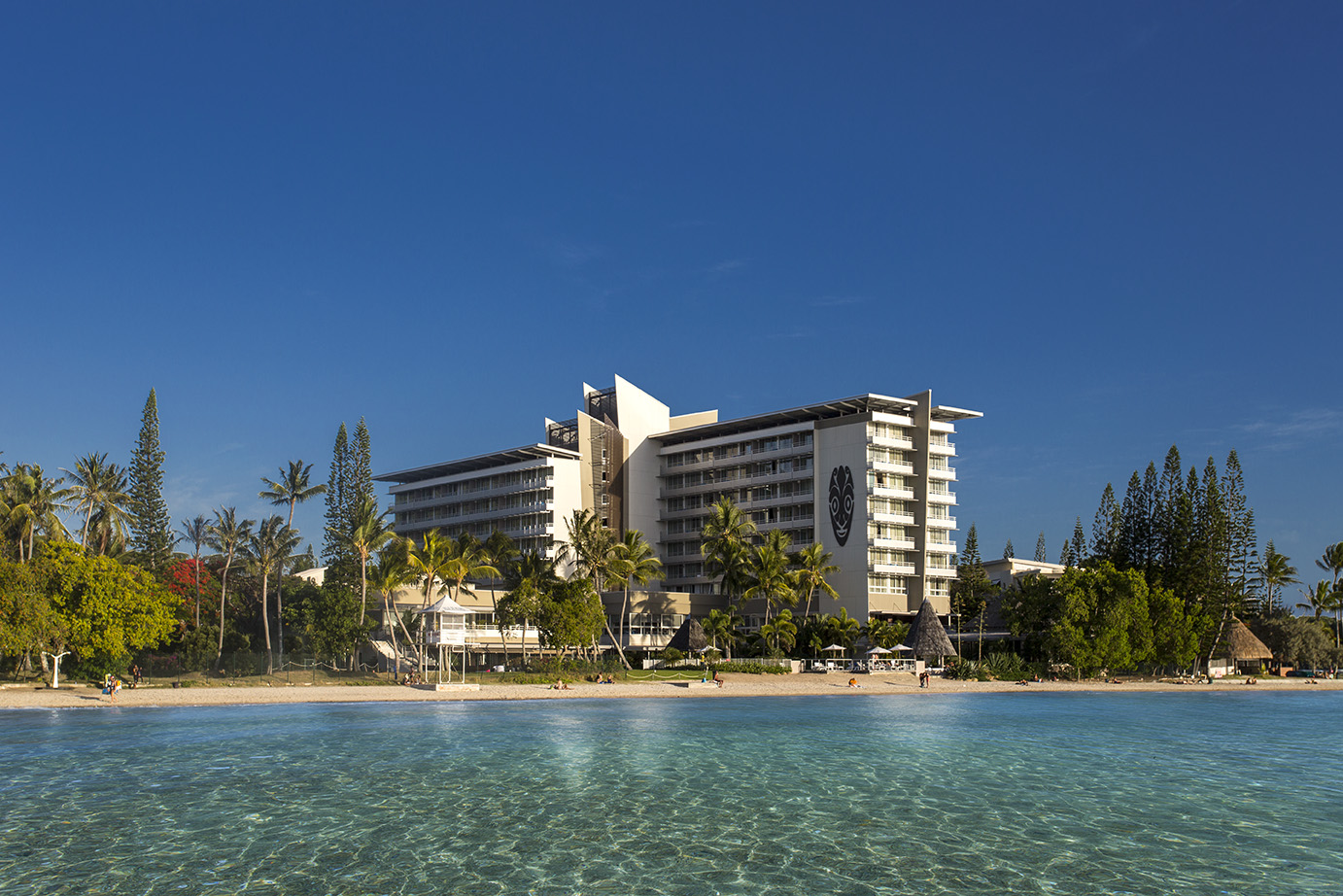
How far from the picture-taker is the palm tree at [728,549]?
7319 centimetres

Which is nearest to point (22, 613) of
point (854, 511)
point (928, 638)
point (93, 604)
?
point (93, 604)

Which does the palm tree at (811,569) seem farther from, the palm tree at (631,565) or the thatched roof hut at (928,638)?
the palm tree at (631,565)

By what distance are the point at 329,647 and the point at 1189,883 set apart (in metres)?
55.3

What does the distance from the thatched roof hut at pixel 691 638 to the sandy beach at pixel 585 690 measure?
621 centimetres

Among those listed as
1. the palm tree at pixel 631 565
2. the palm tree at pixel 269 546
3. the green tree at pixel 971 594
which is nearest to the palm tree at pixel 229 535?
the palm tree at pixel 269 546

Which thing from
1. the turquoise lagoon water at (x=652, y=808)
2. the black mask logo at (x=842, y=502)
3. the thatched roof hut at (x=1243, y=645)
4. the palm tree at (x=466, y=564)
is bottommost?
the thatched roof hut at (x=1243, y=645)

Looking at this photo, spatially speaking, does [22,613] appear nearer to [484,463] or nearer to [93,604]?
[93,604]

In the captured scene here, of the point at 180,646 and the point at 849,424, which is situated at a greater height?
the point at 849,424

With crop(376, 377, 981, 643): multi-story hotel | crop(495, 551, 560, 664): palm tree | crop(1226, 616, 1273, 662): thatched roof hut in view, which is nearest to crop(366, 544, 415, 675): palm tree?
crop(495, 551, 560, 664): palm tree

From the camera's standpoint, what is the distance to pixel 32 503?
188 feet

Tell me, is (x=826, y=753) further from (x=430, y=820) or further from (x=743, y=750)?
(x=430, y=820)

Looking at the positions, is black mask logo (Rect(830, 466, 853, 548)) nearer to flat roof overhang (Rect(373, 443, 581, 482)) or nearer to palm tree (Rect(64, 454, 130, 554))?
flat roof overhang (Rect(373, 443, 581, 482))

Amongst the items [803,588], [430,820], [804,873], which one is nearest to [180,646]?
[803,588]

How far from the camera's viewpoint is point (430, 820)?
1844cm
